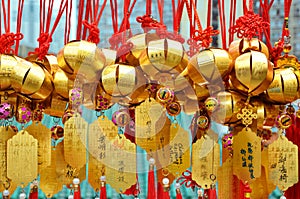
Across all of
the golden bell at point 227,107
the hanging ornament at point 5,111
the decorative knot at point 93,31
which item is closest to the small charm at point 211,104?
the golden bell at point 227,107

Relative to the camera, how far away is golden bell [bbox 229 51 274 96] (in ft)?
2.59

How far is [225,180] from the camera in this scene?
85 cm

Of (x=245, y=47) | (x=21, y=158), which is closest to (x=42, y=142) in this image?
(x=21, y=158)

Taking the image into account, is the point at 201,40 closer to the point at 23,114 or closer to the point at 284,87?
the point at 284,87

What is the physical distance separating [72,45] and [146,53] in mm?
116

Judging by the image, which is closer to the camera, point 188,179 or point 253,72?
point 253,72

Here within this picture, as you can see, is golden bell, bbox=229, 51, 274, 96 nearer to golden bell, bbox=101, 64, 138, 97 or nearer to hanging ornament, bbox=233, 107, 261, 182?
hanging ornament, bbox=233, 107, 261, 182

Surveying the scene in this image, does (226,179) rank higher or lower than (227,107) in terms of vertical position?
lower

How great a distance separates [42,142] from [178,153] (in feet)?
0.74

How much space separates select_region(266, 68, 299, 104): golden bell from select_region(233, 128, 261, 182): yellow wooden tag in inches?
2.7

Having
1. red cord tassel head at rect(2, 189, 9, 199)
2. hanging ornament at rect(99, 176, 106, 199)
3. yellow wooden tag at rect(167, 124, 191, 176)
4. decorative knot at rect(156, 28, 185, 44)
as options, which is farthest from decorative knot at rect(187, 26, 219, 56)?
red cord tassel head at rect(2, 189, 9, 199)

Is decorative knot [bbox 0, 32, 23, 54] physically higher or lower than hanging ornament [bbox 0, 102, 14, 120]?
higher

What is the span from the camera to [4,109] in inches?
33.5

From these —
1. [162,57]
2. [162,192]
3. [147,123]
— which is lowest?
[162,192]
